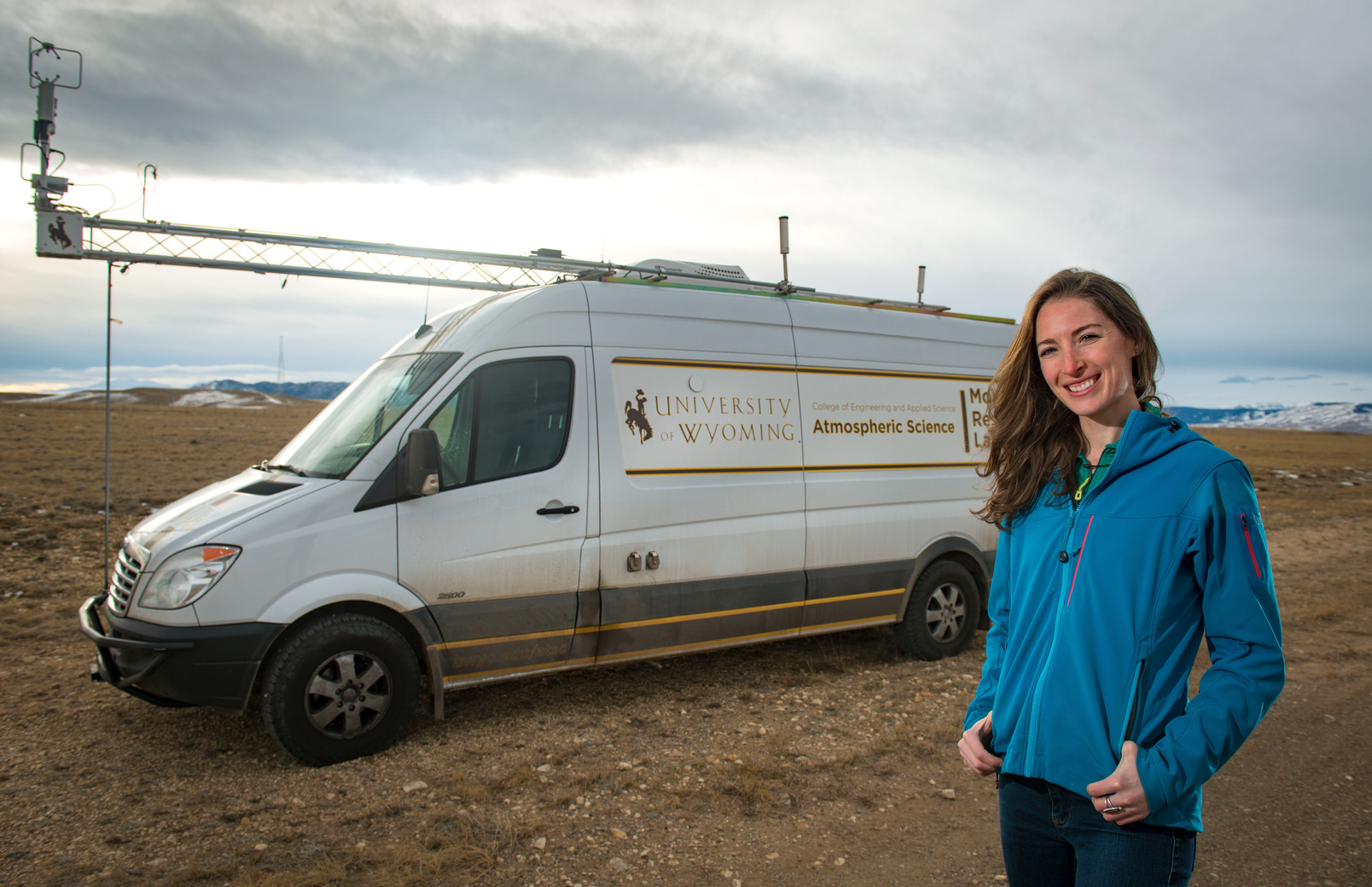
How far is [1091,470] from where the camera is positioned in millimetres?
1834

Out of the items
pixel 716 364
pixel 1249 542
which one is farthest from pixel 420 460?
pixel 1249 542

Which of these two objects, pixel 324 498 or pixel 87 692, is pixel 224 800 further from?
pixel 87 692

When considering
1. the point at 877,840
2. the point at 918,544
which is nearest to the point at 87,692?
the point at 877,840

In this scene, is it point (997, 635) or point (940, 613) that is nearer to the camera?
point (997, 635)

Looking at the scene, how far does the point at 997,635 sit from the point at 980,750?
298mm

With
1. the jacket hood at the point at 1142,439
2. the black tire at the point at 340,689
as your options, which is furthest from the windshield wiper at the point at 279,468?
the jacket hood at the point at 1142,439

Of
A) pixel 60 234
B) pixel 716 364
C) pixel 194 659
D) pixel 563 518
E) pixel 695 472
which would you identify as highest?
pixel 60 234

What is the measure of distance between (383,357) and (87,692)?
2925 millimetres

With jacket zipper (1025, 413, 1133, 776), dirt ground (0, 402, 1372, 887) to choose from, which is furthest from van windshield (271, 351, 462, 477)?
jacket zipper (1025, 413, 1133, 776)

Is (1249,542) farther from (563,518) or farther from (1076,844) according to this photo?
(563,518)

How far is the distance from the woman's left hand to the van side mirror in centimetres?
364

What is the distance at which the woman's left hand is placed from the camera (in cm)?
152

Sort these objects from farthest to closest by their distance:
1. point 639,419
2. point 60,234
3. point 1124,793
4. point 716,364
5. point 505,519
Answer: point 60,234 < point 716,364 < point 639,419 < point 505,519 < point 1124,793

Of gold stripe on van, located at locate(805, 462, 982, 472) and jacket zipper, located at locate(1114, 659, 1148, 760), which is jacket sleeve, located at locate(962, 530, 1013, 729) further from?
gold stripe on van, located at locate(805, 462, 982, 472)
